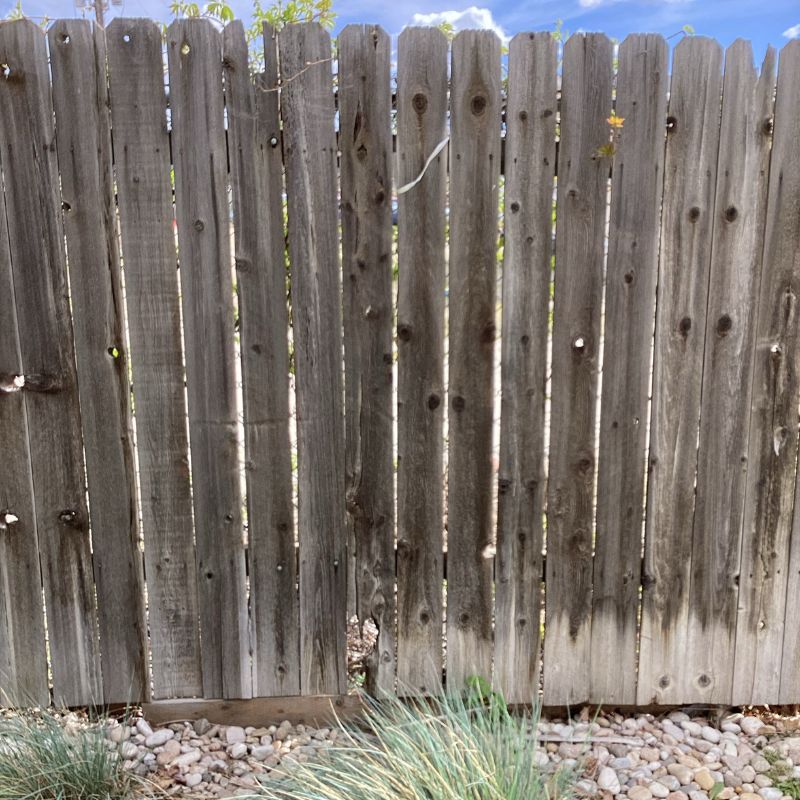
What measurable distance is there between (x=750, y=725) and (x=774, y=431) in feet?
3.42

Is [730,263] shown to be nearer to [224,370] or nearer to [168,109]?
[224,370]

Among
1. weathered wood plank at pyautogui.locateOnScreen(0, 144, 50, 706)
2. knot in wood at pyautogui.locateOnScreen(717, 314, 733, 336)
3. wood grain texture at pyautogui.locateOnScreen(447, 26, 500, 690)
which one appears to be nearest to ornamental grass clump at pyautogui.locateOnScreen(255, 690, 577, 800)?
wood grain texture at pyautogui.locateOnScreen(447, 26, 500, 690)

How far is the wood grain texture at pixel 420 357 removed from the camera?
2379 millimetres

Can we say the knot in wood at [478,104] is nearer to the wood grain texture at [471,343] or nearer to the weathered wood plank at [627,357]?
the wood grain texture at [471,343]

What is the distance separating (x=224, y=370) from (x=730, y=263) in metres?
1.60

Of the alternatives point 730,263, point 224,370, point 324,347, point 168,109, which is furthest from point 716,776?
point 168,109

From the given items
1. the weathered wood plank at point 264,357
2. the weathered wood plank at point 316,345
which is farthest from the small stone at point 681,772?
the weathered wood plank at point 264,357

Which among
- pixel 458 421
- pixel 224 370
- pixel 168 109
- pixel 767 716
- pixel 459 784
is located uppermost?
pixel 168 109

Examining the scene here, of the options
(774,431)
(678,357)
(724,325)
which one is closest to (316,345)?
(678,357)

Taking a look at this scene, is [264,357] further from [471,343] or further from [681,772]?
[681,772]

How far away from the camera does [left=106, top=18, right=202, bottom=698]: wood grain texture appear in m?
2.38

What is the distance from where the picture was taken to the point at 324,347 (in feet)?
8.21

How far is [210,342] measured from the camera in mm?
2510

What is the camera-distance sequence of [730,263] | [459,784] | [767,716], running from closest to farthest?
[459,784], [730,263], [767,716]
